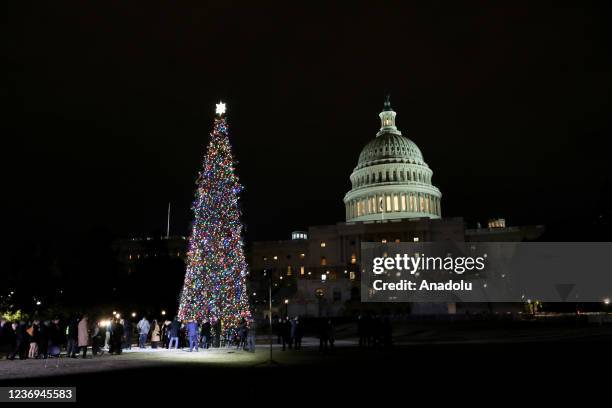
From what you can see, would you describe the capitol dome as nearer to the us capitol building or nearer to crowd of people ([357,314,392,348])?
the us capitol building

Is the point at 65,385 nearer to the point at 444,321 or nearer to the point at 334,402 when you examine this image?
the point at 334,402

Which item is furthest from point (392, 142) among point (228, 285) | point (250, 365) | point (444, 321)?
point (250, 365)

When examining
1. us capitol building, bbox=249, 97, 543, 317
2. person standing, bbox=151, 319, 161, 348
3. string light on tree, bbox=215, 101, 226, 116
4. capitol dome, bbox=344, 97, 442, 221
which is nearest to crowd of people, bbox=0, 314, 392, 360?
person standing, bbox=151, 319, 161, 348

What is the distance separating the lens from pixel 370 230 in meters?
120

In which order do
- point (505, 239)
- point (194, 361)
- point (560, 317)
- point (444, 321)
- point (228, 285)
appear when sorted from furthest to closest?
point (505, 239) < point (444, 321) < point (560, 317) < point (228, 285) < point (194, 361)

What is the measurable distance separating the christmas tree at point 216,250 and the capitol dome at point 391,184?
99573mm

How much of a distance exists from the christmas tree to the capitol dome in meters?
99.6

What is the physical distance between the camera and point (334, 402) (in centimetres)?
1288

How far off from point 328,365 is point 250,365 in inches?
110

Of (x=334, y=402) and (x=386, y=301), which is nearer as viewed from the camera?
(x=334, y=402)

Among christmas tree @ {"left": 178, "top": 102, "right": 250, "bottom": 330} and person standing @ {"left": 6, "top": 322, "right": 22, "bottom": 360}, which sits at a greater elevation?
christmas tree @ {"left": 178, "top": 102, "right": 250, "bottom": 330}

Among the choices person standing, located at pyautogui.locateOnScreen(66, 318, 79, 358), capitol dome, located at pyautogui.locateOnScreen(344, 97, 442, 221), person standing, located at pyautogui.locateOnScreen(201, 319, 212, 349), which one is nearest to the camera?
person standing, located at pyautogui.locateOnScreen(66, 318, 79, 358)

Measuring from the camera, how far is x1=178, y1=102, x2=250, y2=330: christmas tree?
1198 inches

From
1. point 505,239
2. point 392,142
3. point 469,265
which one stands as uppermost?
point 392,142
